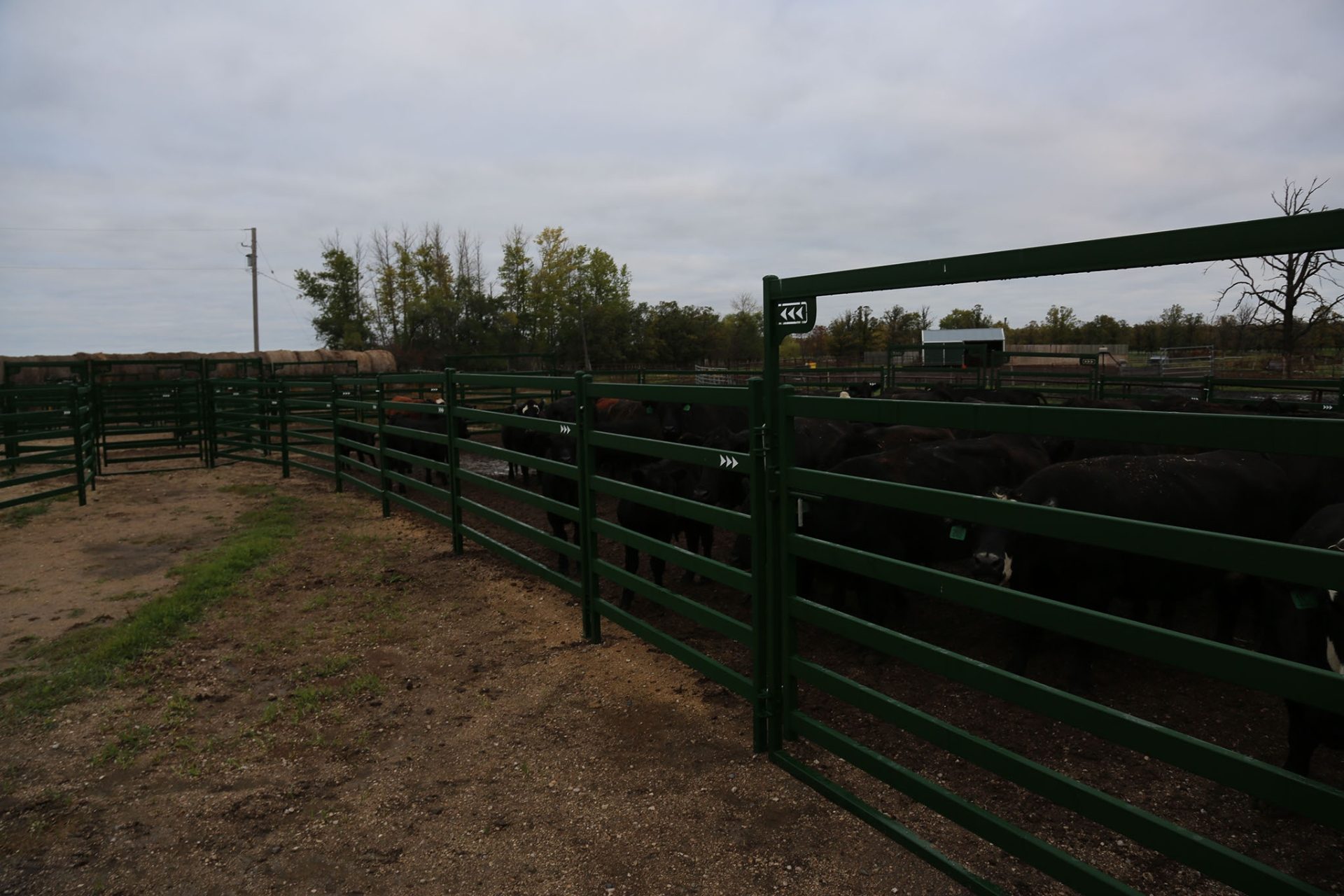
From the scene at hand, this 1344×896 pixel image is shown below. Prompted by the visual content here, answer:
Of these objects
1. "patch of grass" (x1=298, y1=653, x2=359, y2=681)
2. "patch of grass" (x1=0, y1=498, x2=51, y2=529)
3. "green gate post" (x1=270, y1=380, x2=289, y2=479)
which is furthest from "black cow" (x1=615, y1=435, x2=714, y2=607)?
"green gate post" (x1=270, y1=380, x2=289, y2=479)

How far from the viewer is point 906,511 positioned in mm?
6004

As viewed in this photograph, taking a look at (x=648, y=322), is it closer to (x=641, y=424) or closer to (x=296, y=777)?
(x=641, y=424)

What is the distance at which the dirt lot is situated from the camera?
302cm

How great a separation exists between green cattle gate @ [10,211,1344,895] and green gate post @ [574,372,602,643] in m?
0.02

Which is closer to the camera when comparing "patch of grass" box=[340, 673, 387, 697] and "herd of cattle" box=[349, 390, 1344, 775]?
"herd of cattle" box=[349, 390, 1344, 775]

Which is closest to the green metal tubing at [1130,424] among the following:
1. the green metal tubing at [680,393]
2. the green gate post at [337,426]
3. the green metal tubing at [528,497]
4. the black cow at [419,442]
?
the green metal tubing at [680,393]

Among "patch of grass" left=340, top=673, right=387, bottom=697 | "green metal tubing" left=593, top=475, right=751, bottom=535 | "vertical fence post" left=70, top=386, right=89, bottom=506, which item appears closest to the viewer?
"green metal tubing" left=593, top=475, right=751, bottom=535

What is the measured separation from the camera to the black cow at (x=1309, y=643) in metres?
3.05

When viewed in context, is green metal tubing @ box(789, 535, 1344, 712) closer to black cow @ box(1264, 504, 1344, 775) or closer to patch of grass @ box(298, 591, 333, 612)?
black cow @ box(1264, 504, 1344, 775)

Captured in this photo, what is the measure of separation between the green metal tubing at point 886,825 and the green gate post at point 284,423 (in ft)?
37.9

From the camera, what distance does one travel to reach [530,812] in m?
3.39

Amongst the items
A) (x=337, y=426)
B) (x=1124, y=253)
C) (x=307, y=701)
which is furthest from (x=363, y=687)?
(x=337, y=426)

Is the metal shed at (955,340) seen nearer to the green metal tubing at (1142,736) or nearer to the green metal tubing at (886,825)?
the green metal tubing at (886,825)

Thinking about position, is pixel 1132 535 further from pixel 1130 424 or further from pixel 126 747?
pixel 126 747
